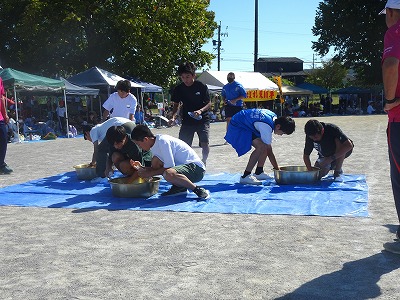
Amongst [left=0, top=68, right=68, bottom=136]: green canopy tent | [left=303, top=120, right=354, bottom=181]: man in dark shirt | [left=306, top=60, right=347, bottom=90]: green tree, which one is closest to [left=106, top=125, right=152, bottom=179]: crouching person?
[left=303, top=120, right=354, bottom=181]: man in dark shirt

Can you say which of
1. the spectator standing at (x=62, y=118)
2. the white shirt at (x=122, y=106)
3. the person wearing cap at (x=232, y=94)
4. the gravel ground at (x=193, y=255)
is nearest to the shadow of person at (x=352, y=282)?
the gravel ground at (x=193, y=255)

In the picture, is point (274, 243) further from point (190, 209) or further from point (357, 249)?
point (190, 209)

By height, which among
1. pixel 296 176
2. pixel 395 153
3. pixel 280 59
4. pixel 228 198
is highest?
pixel 280 59

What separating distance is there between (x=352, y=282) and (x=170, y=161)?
3.05 m

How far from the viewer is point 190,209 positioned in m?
5.76

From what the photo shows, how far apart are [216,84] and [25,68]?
11.2 metres

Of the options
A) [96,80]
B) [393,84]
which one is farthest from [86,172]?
[96,80]

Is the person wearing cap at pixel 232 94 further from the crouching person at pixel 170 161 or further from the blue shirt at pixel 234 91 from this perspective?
the crouching person at pixel 170 161

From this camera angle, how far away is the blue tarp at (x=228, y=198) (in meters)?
5.67

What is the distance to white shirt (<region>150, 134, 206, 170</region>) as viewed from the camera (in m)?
6.05

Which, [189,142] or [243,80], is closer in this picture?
[189,142]

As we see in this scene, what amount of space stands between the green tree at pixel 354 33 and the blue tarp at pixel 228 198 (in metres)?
39.6

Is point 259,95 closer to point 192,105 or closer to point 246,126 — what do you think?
point 192,105

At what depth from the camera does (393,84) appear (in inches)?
147
